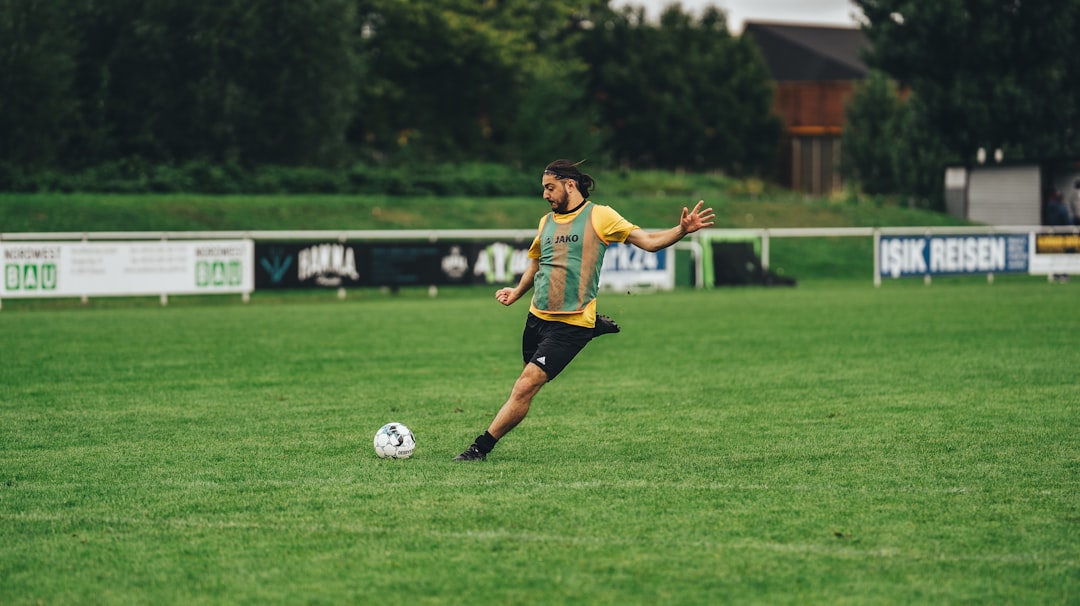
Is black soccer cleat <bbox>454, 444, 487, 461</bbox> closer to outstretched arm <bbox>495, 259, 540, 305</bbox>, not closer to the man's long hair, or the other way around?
outstretched arm <bbox>495, 259, 540, 305</bbox>

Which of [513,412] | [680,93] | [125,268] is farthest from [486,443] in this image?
[680,93]

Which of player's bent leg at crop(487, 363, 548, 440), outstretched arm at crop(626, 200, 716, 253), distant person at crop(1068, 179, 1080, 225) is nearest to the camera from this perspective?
outstretched arm at crop(626, 200, 716, 253)

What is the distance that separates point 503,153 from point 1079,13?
74.1 ft

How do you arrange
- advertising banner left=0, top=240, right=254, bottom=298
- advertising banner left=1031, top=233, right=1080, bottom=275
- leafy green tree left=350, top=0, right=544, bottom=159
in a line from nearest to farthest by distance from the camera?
advertising banner left=0, top=240, right=254, bottom=298 < advertising banner left=1031, top=233, right=1080, bottom=275 < leafy green tree left=350, top=0, right=544, bottom=159

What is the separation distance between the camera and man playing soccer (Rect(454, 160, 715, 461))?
8.81 m

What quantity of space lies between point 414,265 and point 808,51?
51972 millimetres

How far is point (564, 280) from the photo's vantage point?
8906mm

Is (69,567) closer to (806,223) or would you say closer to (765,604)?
(765,604)

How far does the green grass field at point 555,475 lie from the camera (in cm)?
584

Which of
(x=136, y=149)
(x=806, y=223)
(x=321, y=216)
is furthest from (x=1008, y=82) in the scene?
(x=136, y=149)

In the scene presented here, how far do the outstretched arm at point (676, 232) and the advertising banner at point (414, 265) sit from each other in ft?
61.8

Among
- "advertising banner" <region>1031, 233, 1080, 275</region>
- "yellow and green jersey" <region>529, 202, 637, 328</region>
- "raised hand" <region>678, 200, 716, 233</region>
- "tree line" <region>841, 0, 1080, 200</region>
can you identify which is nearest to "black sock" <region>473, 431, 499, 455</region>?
"yellow and green jersey" <region>529, 202, 637, 328</region>

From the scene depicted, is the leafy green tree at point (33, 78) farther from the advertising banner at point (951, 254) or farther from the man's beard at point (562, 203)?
the man's beard at point (562, 203)

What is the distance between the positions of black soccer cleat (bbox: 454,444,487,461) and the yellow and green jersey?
3.26 feet
